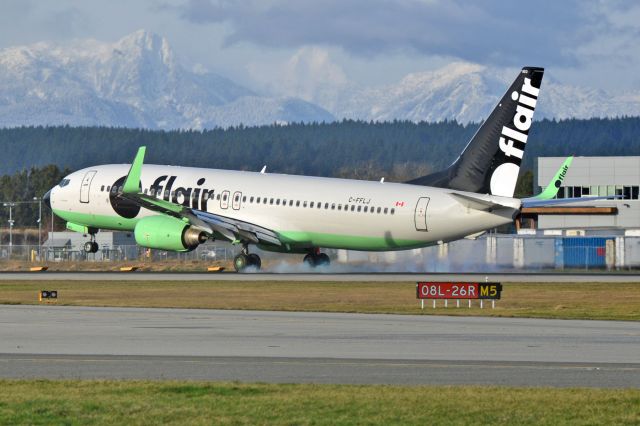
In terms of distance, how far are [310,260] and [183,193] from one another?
7.79 m

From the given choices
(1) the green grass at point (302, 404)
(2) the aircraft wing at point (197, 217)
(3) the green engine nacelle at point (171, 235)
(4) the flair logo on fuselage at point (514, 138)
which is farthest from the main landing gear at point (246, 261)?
(1) the green grass at point (302, 404)

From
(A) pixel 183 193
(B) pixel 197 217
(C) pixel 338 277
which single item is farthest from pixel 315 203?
(A) pixel 183 193

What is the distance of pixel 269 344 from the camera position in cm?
3222

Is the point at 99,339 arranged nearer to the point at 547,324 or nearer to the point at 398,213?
the point at 547,324

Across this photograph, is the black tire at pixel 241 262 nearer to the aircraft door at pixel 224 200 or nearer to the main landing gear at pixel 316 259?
the aircraft door at pixel 224 200

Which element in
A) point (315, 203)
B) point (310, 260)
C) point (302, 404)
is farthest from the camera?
point (310, 260)

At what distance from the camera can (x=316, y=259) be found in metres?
75.0

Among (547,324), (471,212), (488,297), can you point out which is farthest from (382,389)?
(471,212)

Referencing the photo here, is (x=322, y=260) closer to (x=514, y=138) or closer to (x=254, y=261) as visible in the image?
(x=254, y=261)

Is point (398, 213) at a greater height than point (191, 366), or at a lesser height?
greater

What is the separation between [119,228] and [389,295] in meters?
27.2

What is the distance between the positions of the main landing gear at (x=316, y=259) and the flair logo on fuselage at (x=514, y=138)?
40.0 feet

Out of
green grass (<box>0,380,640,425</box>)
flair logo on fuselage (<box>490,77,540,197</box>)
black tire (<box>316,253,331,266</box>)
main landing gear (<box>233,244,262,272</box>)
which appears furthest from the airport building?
green grass (<box>0,380,640,425</box>)

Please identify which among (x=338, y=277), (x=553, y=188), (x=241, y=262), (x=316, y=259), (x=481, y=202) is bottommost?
(x=338, y=277)
